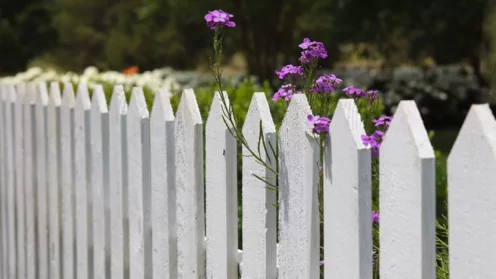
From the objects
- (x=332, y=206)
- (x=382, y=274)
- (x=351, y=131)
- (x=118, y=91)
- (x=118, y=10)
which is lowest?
(x=382, y=274)

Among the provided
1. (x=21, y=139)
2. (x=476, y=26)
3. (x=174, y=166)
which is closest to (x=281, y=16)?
(x=476, y=26)

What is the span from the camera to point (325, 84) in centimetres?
195

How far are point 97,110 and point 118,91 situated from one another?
22 cm

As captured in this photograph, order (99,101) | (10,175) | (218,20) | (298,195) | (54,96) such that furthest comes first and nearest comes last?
(10,175) < (54,96) < (99,101) < (218,20) < (298,195)

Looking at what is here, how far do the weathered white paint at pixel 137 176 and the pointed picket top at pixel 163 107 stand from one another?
10cm

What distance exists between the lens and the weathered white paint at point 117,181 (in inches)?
103

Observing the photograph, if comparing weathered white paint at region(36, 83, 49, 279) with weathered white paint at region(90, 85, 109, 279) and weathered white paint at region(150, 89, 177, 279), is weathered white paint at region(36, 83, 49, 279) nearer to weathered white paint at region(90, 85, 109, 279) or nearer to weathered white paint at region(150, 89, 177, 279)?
weathered white paint at region(90, 85, 109, 279)

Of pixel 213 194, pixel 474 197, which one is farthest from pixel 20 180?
pixel 474 197

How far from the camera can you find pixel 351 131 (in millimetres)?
1560

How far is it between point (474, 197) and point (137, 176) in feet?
4.65

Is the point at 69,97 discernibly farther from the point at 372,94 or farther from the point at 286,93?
the point at 372,94

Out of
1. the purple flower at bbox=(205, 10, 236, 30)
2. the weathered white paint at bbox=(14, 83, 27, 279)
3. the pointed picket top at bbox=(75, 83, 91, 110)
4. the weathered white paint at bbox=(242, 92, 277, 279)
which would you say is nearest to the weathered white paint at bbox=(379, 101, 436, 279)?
the weathered white paint at bbox=(242, 92, 277, 279)

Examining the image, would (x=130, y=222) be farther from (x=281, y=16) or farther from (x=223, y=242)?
(x=281, y=16)

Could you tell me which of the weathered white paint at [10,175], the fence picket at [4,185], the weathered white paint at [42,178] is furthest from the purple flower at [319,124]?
the fence picket at [4,185]
